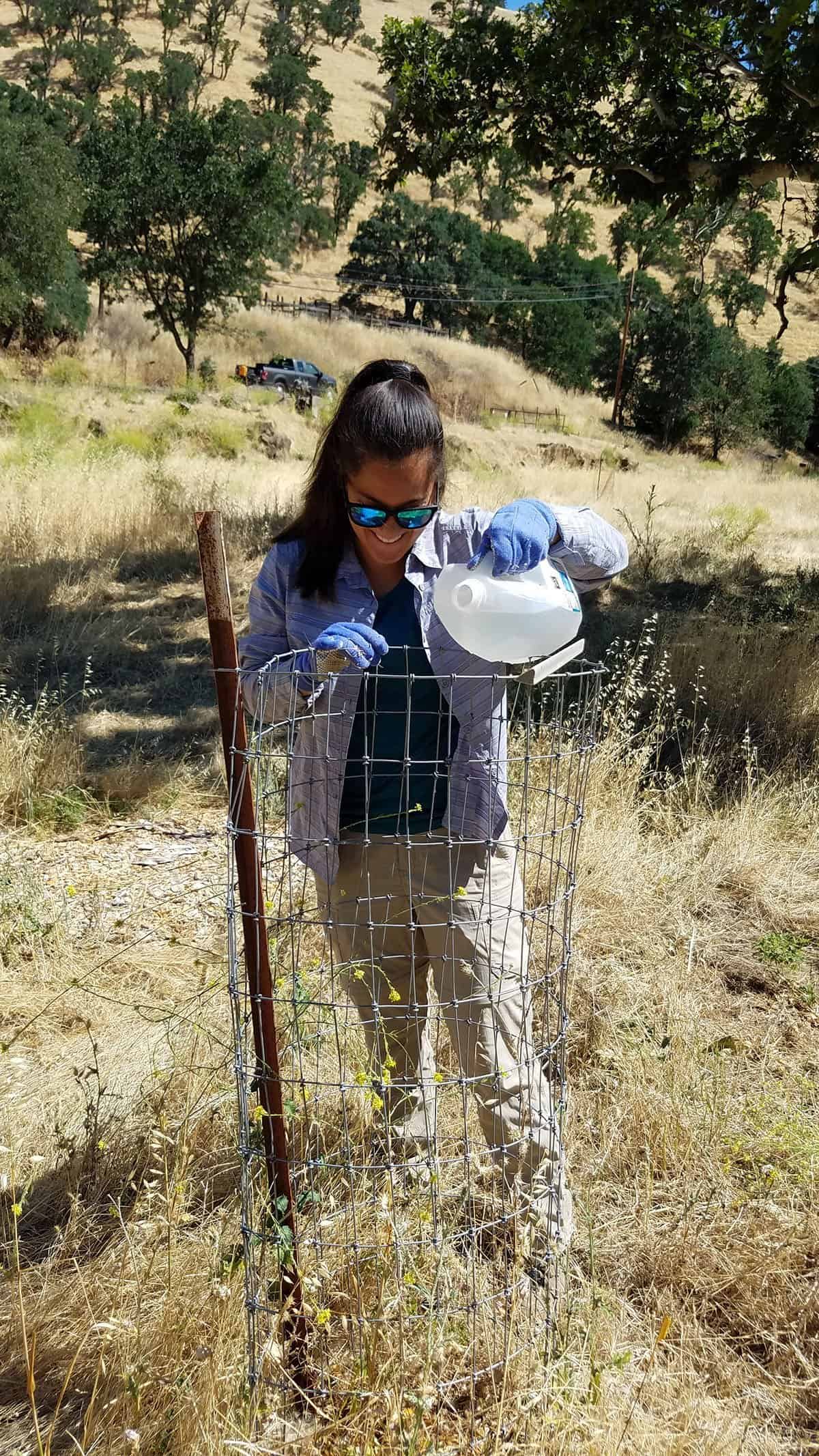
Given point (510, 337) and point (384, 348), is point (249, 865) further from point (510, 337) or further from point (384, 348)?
point (510, 337)

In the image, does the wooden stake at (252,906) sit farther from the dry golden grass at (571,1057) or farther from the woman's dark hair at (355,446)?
the woman's dark hair at (355,446)

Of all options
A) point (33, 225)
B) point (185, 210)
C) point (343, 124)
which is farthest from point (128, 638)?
point (343, 124)

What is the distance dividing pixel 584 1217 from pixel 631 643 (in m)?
4.50

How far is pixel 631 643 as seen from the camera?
20.7 feet

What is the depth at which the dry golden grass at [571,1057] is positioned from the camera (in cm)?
171

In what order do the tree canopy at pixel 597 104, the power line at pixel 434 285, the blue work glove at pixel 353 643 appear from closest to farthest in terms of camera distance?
the blue work glove at pixel 353 643
the tree canopy at pixel 597 104
the power line at pixel 434 285

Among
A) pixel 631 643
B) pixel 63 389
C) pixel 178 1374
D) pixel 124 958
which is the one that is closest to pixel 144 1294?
pixel 178 1374

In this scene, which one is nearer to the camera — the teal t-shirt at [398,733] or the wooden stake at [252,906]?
the wooden stake at [252,906]

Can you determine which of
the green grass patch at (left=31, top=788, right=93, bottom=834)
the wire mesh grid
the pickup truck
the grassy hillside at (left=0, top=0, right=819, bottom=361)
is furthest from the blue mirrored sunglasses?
the grassy hillside at (left=0, top=0, right=819, bottom=361)

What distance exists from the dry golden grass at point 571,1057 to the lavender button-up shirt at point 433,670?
667 millimetres

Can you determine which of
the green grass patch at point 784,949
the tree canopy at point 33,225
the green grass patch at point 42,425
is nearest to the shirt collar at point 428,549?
the green grass patch at point 784,949

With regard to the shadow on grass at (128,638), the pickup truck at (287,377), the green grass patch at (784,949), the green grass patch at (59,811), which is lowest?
the pickup truck at (287,377)

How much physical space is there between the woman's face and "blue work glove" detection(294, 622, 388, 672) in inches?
9.3

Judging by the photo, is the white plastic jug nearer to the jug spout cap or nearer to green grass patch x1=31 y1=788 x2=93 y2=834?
the jug spout cap
